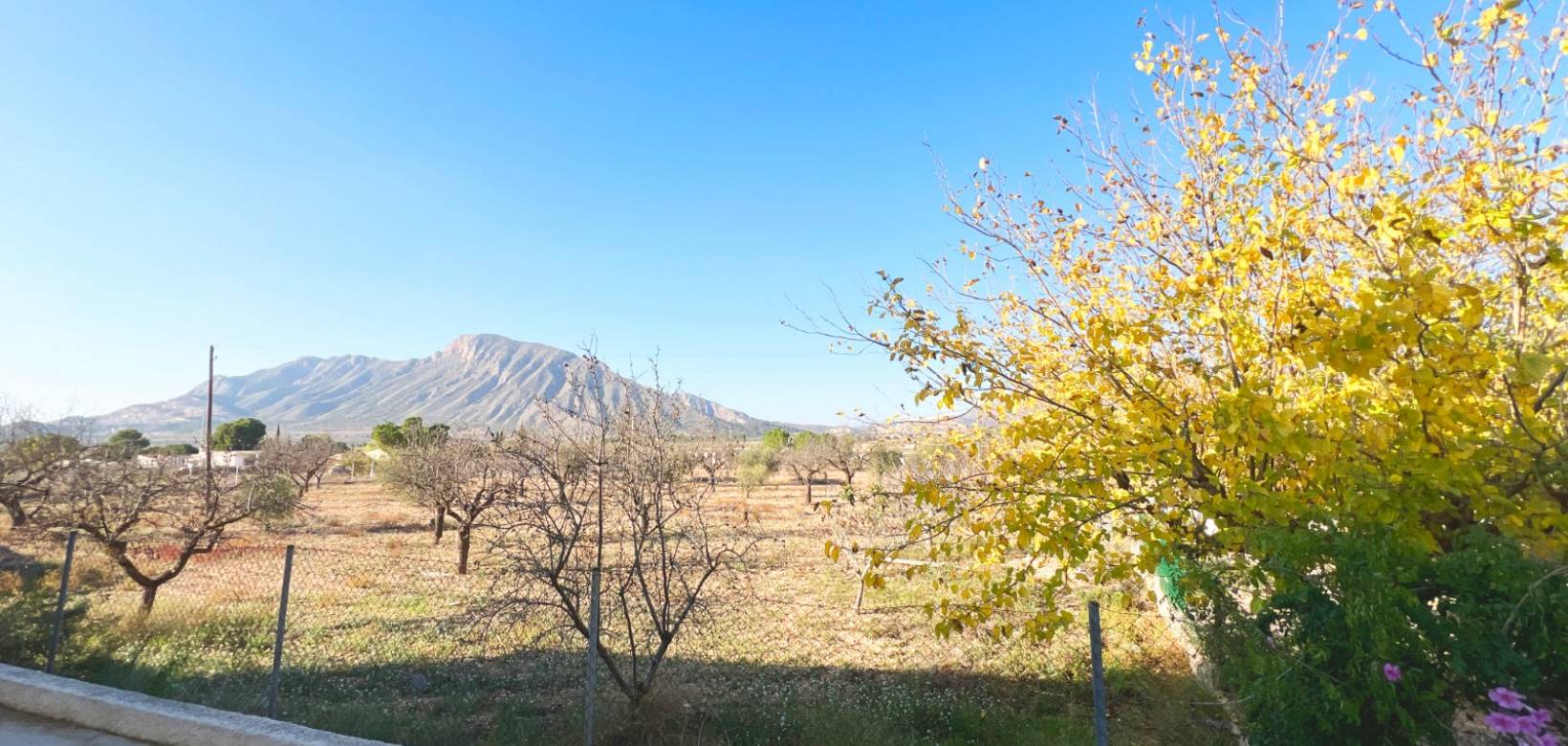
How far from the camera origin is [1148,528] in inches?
131

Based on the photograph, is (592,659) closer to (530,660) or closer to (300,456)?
(530,660)

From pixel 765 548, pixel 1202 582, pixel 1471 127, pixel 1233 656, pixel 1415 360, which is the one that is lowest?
pixel 765 548

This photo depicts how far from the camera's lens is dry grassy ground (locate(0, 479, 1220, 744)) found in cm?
544

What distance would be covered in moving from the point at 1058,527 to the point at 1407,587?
130cm

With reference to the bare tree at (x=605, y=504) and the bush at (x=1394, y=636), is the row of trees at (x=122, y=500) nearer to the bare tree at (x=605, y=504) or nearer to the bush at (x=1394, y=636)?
the bare tree at (x=605, y=504)

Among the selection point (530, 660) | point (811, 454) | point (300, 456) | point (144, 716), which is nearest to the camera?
point (144, 716)

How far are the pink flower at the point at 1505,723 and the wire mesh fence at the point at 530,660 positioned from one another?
9.95ft

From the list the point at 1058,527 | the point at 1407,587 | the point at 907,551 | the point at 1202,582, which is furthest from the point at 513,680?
the point at 907,551

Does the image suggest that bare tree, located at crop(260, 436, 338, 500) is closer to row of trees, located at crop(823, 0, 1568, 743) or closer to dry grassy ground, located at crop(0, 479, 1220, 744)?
dry grassy ground, located at crop(0, 479, 1220, 744)

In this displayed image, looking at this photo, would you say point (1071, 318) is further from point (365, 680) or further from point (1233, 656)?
point (365, 680)

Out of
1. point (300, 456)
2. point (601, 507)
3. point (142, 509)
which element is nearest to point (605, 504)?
point (601, 507)

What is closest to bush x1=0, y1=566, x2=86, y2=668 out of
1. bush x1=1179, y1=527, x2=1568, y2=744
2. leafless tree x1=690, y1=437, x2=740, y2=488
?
leafless tree x1=690, y1=437, x2=740, y2=488

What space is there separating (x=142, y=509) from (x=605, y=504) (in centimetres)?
985

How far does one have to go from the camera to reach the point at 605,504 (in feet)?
19.9
